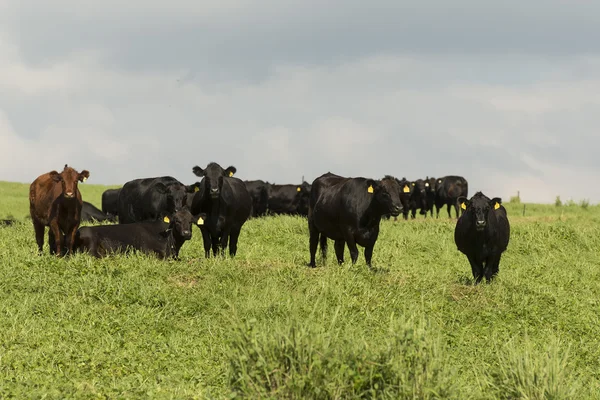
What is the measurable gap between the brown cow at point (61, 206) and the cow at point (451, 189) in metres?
→ 27.7

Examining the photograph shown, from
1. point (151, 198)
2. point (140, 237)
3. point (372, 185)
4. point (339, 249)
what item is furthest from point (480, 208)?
point (151, 198)

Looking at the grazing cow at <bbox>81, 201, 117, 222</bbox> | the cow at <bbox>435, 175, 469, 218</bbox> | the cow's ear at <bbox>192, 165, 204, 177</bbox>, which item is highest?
the cow at <bbox>435, 175, 469, 218</bbox>

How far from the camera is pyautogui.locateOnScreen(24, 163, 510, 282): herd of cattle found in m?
14.5

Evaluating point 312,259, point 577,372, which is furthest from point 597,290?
point 577,372

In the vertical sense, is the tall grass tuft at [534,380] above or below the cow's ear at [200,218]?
below

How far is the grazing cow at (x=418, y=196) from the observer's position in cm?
3831

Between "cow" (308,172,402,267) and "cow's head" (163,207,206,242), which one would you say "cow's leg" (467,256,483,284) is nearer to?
"cow" (308,172,402,267)

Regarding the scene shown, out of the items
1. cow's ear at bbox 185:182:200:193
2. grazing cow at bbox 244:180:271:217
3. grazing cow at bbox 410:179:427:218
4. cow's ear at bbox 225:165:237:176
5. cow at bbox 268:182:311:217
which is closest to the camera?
cow's ear at bbox 185:182:200:193

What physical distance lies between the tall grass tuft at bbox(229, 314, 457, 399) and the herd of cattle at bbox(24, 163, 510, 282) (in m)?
7.65

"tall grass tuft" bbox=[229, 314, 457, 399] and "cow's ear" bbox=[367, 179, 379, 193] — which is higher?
"cow's ear" bbox=[367, 179, 379, 193]


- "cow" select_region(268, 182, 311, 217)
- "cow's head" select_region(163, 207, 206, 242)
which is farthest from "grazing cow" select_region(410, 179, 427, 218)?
"cow's head" select_region(163, 207, 206, 242)

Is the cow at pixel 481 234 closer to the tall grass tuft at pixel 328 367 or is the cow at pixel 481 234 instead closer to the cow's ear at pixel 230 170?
the cow's ear at pixel 230 170

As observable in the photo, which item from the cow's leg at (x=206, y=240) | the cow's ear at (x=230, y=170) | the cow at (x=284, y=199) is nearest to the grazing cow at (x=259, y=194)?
the cow at (x=284, y=199)

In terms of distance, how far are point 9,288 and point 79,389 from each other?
4.31 metres
